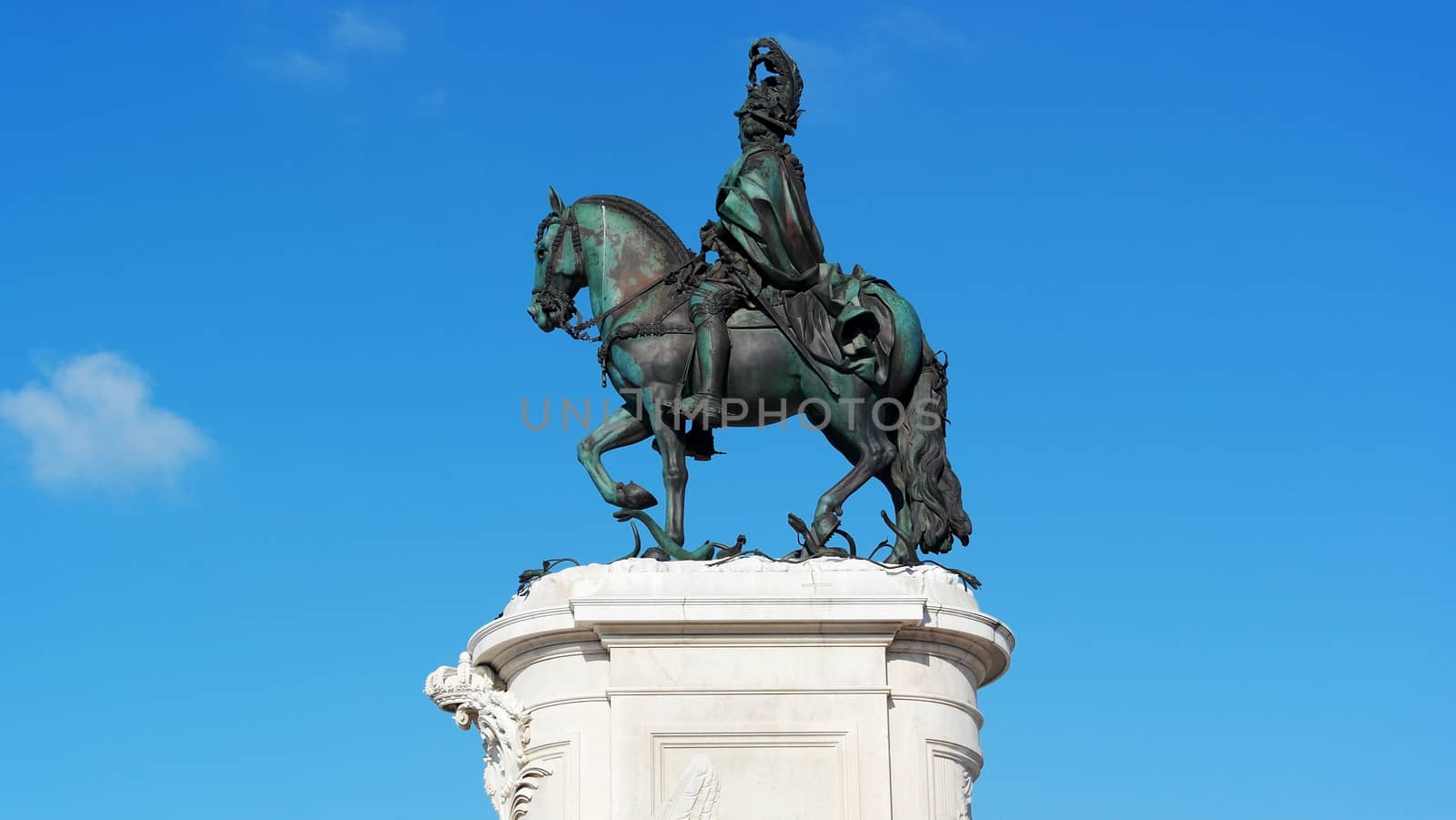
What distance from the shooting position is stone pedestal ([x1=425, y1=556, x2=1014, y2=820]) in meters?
18.1

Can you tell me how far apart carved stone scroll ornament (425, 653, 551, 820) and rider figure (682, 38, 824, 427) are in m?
3.05

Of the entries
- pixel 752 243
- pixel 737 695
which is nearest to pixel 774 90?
pixel 752 243

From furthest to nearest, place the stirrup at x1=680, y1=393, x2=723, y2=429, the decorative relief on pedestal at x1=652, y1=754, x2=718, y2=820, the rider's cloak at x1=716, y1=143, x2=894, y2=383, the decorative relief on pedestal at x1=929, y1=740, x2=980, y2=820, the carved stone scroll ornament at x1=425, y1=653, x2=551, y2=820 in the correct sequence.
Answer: the rider's cloak at x1=716, y1=143, x2=894, y2=383 → the stirrup at x1=680, y1=393, x2=723, y2=429 → the carved stone scroll ornament at x1=425, y1=653, x2=551, y2=820 → the decorative relief on pedestal at x1=929, y1=740, x2=980, y2=820 → the decorative relief on pedestal at x1=652, y1=754, x2=718, y2=820

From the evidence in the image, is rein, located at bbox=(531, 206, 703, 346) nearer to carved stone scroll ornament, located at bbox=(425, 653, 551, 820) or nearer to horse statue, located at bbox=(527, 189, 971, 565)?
horse statue, located at bbox=(527, 189, 971, 565)

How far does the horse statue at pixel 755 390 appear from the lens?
64.6ft

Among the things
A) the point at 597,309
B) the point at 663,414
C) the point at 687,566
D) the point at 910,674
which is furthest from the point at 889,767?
the point at 597,309

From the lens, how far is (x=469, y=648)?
19547mm

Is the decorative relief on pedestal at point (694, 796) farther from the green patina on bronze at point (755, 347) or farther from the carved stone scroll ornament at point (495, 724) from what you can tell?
the green patina on bronze at point (755, 347)

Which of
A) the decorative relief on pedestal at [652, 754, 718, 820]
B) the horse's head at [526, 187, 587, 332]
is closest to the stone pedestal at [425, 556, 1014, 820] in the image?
the decorative relief on pedestal at [652, 754, 718, 820]

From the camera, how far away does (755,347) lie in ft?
65.5

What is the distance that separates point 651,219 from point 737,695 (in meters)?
4.72

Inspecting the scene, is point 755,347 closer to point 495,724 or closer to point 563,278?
point 563,278

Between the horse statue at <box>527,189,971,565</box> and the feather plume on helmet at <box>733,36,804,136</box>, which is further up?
the feather plume on helmet at <box>733,36,804,136</box>

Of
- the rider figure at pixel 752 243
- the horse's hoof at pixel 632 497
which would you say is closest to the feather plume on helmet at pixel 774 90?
the rider figure at pixel 752 243
